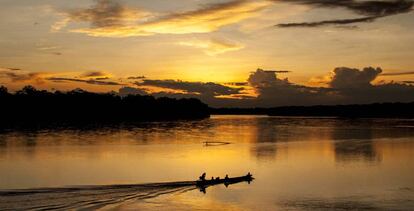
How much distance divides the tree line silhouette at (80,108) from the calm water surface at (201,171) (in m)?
72.5

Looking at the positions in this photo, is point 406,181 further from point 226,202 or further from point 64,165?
point 64,165

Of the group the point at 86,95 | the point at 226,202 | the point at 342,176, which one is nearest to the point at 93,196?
the point at 226,202

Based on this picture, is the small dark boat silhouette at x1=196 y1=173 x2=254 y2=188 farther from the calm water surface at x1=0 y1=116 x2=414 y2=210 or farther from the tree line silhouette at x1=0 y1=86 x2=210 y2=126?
the tree line silhouette at x1=0 y1=86 x2=210 y2=126

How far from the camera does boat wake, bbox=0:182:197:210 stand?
22.8 meters

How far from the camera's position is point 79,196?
25078mm

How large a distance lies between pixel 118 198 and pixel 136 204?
135 centimetres

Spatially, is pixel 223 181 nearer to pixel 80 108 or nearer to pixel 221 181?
pixel 221 181

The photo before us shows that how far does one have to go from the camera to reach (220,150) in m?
55.6

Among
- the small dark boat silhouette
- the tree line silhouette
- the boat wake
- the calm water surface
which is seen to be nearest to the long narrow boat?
the small dark boat silhouette

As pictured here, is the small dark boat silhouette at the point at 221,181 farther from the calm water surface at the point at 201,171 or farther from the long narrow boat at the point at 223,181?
the calm water surface at the point at 201,171

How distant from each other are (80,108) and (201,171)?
406 feet

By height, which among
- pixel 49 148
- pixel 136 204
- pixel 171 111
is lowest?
pixel 136 204

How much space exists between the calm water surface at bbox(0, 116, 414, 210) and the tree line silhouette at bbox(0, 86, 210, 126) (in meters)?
72.5

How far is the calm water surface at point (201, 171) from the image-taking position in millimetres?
25578
